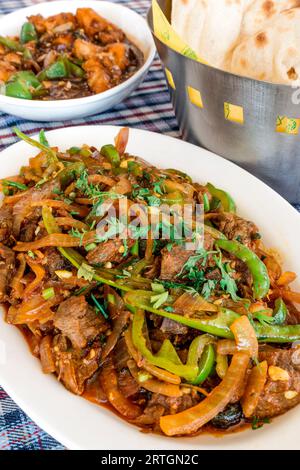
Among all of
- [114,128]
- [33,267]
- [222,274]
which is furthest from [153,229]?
[114,128]

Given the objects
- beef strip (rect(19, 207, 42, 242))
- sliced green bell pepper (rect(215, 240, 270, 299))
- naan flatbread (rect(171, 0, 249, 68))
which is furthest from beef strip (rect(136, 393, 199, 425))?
naan flatbread (rect(171, 0, 249, 68))

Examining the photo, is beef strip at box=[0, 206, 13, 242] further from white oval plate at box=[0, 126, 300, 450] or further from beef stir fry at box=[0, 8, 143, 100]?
beef stir fry at box=[0, 8, 143, 100]

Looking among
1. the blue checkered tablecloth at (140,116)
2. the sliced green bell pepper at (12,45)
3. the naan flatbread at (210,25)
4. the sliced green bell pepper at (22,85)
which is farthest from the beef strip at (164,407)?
the sliced green bell pepper at (12,45)

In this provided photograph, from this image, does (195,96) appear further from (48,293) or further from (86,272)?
(48,293)

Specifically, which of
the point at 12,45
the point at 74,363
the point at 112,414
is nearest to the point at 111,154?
the point at 74,363
